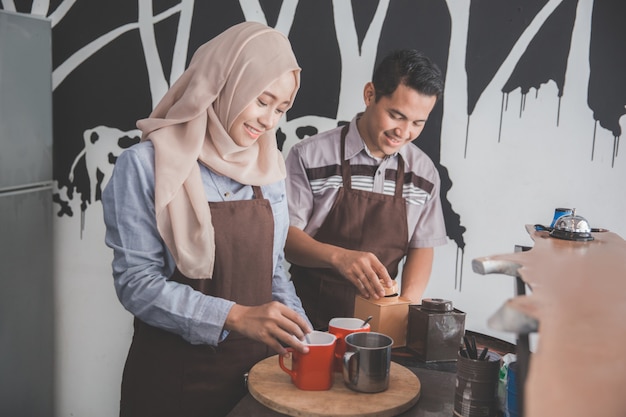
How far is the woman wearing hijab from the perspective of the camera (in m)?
1.71

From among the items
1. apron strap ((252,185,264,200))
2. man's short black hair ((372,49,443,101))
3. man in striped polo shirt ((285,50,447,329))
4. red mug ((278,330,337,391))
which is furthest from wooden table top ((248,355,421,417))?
man's short black hair ((372,49,443,101))

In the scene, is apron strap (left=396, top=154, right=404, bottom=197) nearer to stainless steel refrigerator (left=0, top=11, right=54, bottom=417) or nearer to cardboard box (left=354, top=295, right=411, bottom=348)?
cardboard box (left=354, top=295, right=411, bottom=348)

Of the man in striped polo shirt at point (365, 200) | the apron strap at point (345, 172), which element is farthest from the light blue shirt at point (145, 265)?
the apron strap at point (345, 172)

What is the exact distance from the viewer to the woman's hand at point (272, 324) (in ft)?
5.05

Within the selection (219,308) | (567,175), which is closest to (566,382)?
(219,308)

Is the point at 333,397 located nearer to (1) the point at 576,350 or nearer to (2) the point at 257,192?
(2) the point at 257,192

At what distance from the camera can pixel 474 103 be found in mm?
2920

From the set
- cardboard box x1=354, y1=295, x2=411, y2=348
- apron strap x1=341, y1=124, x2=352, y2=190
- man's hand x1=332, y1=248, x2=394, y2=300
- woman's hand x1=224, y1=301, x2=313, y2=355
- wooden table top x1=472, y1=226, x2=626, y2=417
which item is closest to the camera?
wooden table top x1=472, y1=226, x2=626, y2=417

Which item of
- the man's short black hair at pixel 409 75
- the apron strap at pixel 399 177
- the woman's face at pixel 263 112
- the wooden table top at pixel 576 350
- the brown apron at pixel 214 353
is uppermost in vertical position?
the man's short black hair at pixel 409 75

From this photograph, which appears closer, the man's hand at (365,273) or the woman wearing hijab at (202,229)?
the woman wearing hijab at (202,229)

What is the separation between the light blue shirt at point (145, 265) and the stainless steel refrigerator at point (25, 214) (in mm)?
1507

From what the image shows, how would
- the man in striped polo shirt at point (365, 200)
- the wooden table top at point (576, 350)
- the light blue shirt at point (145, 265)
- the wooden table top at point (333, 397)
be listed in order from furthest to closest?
the man in striped polo shirt at point (365, 200) → the light blue shirt at point (145, 265) → the wooden table top at point (333, 397) → the wooden table top at point (576, 350)

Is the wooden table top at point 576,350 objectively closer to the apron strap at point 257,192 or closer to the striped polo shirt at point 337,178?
the apron strap at point 257,192

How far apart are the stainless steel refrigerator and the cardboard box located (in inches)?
79.2
